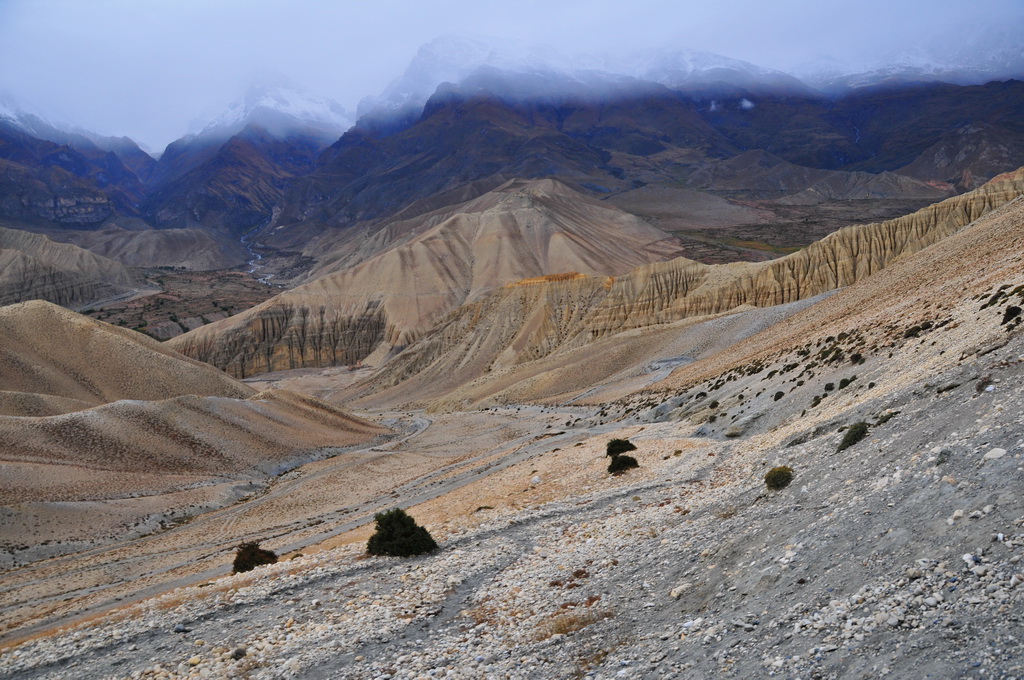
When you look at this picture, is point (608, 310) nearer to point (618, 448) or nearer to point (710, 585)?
point (618, 448)

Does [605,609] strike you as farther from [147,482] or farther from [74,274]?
[74,274]

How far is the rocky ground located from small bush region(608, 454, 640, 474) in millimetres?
4568

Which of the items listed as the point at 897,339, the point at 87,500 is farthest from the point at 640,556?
the point at 87,500

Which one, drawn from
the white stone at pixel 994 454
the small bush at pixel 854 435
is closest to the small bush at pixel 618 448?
the small bush at pixel 854 435

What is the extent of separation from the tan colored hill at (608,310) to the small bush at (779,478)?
57.5m

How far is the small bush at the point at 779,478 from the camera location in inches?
573

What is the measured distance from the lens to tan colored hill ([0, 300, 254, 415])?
201 ft

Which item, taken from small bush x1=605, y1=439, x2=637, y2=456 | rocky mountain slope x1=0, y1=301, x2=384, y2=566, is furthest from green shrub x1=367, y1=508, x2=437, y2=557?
rocky mountain slope x1=0, y1=301, x2=384, y2=566

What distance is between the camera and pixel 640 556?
46.2ft

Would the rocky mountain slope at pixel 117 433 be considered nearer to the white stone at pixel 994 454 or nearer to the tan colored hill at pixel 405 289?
the white stone at pixel 994 454

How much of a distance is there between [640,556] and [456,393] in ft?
272

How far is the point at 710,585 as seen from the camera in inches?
439

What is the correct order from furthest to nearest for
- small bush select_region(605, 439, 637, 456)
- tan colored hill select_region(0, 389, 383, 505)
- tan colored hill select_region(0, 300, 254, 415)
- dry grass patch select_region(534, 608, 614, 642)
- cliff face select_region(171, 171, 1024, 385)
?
1. cliff face select_region(171, 171, 1024, 385)
2. tan colored hill select_region(0, 300, 254, 415)
3. tan colored hill select_region(0, 389, 383, 505)
4. small bush select_region(605, 439, 637, 456)
5. dry grass patch select_region(534, 608, 614, 642)

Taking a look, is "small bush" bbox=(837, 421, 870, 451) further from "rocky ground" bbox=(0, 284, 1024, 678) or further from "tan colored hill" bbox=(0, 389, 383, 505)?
"tan colored hill" bbox=(0, 389, 383, 505)
